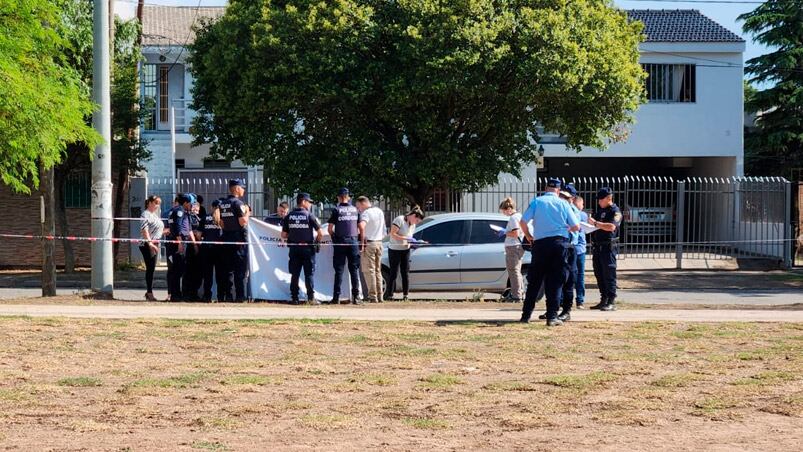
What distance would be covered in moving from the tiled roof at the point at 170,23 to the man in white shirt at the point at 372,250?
2072cm

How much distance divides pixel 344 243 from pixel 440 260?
7.91 ft

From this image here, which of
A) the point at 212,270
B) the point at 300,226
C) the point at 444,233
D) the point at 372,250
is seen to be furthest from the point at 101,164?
the point at 444,233

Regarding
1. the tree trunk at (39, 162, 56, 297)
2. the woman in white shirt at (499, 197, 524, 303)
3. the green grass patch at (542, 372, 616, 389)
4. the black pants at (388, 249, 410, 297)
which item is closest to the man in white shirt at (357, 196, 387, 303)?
the black pants at (388, 249, 410, 297)

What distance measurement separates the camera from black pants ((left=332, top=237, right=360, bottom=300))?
17031mm

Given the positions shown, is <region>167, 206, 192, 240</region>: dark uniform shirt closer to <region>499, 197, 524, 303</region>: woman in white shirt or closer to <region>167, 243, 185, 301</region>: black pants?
<region>167, 243, 185, 301</region>: black pants

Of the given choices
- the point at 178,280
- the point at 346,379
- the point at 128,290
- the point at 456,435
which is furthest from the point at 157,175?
the point at 456,435

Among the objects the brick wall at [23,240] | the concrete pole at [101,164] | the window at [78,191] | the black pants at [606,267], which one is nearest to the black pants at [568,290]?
the black pants at [606,267]

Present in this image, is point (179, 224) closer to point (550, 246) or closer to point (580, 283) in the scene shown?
point (580, 283)

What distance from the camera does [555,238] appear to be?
13.0m

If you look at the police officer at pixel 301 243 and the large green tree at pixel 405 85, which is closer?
the police officer at pixel 301 243

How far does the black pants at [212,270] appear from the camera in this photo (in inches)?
681

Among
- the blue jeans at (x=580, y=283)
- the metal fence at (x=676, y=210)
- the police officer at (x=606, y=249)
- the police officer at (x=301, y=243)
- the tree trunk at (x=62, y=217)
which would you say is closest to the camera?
the police officer at (x=606, y=249)

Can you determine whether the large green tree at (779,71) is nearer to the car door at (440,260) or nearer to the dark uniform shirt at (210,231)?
the car door at (440,260)

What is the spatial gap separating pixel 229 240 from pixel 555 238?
607 centimetres
